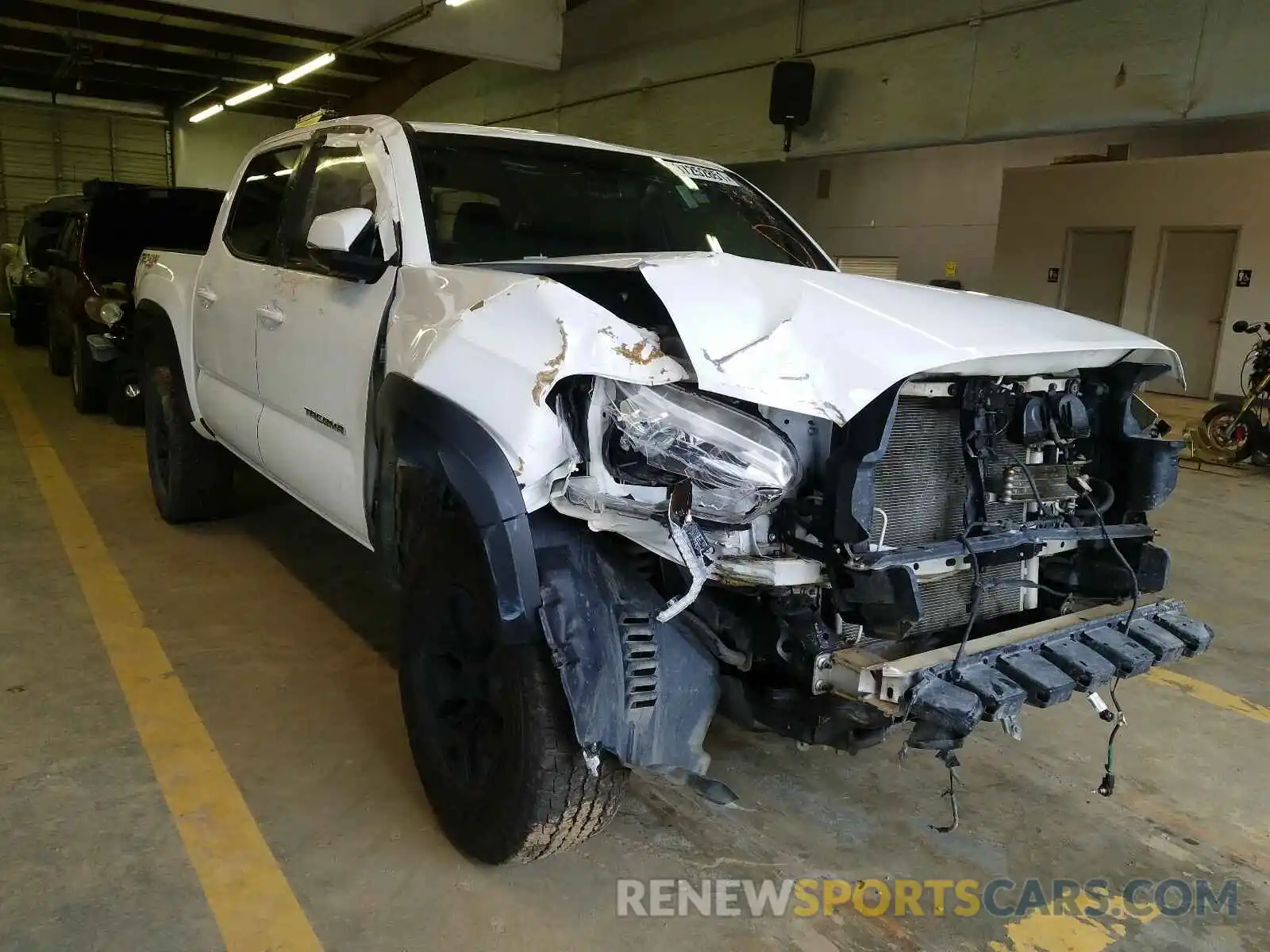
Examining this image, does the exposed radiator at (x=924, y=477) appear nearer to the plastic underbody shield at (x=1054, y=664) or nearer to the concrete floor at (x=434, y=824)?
the plastic underbody shield at (x=1054, y=664)

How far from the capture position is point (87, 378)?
805 centimetres

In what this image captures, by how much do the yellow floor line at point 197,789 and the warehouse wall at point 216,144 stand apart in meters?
21.6

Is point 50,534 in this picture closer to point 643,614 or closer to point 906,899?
point 643,614

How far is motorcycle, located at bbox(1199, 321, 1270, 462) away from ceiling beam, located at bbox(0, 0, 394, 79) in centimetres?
1425

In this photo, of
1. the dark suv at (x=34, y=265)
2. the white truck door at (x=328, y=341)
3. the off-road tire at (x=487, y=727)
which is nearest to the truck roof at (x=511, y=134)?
the white truck door at (x=328, y=341)

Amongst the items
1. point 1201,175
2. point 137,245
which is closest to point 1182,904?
point 137,245

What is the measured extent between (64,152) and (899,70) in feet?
65.8

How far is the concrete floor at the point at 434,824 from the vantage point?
2.25 metres

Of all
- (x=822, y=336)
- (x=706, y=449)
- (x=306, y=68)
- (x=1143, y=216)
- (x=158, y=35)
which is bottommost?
(x=706, y=449)

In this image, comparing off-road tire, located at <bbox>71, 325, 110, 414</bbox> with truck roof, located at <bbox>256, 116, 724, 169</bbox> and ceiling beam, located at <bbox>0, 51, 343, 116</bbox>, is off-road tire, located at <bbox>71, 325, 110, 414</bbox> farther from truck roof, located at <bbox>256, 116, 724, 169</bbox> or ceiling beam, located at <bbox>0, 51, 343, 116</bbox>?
ceiling beam, located at <bbox>0, 51, 343, 116</bbox>

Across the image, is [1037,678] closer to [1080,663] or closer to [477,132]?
[1080,663]

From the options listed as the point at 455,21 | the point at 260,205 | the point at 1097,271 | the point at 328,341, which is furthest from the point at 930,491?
the point at 1097,271

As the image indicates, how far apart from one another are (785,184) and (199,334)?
14.9 meters

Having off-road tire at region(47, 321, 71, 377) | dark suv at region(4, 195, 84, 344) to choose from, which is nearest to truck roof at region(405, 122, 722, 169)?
dark suv at region(4, 195, 84, 344)
